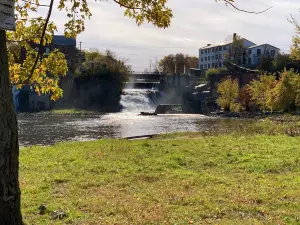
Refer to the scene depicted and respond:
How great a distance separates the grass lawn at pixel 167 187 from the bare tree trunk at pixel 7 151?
1465 millimetres

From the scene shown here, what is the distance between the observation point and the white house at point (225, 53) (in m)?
98.8

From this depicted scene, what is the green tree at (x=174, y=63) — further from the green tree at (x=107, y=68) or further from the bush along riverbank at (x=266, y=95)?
the bush along riverbank at (x=266, y=95)

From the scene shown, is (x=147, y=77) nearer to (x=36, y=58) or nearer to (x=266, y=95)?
(x=266, y=95)

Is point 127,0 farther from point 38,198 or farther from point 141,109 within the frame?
point 141,109

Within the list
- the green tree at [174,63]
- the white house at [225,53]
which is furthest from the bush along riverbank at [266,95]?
the green tree at [174,63]

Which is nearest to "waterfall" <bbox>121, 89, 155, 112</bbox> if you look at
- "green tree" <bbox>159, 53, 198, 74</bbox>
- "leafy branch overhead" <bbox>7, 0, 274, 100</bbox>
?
"green tree" <bbox>159, 53, 198, 74</bbox>

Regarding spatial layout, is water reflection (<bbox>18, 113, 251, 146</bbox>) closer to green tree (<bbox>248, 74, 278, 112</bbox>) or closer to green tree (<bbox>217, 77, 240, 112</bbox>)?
green tree (<bbox>248, 74, 278, 112</bbox>)

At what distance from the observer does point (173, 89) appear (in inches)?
3273

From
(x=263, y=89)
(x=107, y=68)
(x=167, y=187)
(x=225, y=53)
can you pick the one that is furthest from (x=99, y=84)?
(x=167, y=187)

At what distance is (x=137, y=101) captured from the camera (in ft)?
250

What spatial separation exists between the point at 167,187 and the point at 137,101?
6841 centimetres

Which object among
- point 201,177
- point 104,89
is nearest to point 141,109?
point 104,89

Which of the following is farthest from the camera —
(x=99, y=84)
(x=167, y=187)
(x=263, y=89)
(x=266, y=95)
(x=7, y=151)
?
(x=99, y=84)

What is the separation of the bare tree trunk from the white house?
299ft
